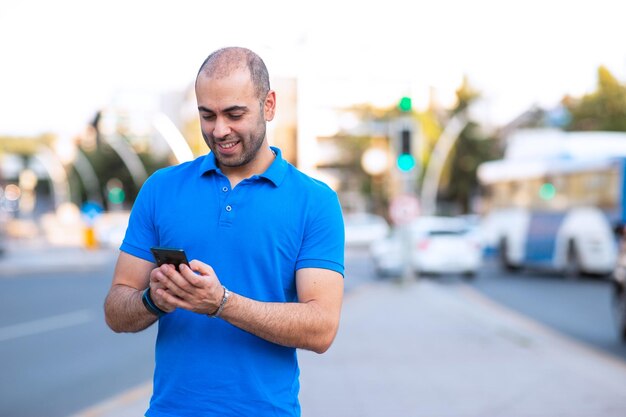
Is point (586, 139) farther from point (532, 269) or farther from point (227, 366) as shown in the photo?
point (227, 366)

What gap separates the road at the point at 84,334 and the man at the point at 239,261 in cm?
522

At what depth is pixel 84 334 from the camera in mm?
12734

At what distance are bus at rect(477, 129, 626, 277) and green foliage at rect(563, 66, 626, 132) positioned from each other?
14632mm

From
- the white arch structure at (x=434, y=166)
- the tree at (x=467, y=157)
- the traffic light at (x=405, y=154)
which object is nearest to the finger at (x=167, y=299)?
the traffic light at (x=405, y=154)

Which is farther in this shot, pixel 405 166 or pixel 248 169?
pixel 405 166

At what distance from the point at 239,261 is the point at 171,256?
269 mm

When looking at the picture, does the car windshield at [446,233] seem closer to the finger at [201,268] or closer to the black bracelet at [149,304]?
the black bracelet at [149,304]

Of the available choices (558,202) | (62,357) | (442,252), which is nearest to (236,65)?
(62,357)

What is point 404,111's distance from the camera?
1906 cm

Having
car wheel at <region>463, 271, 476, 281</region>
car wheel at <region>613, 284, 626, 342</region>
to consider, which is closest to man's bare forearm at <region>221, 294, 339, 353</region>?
car wheel at <region>613, 284, 626, 342</region>

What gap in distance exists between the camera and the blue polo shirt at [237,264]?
2559 mm

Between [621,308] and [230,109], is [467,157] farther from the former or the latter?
[230,109]

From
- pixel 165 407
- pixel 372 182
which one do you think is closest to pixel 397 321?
pixel 165 407

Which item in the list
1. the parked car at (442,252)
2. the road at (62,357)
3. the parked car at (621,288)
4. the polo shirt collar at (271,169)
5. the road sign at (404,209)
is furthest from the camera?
the parked car at (442,252)
